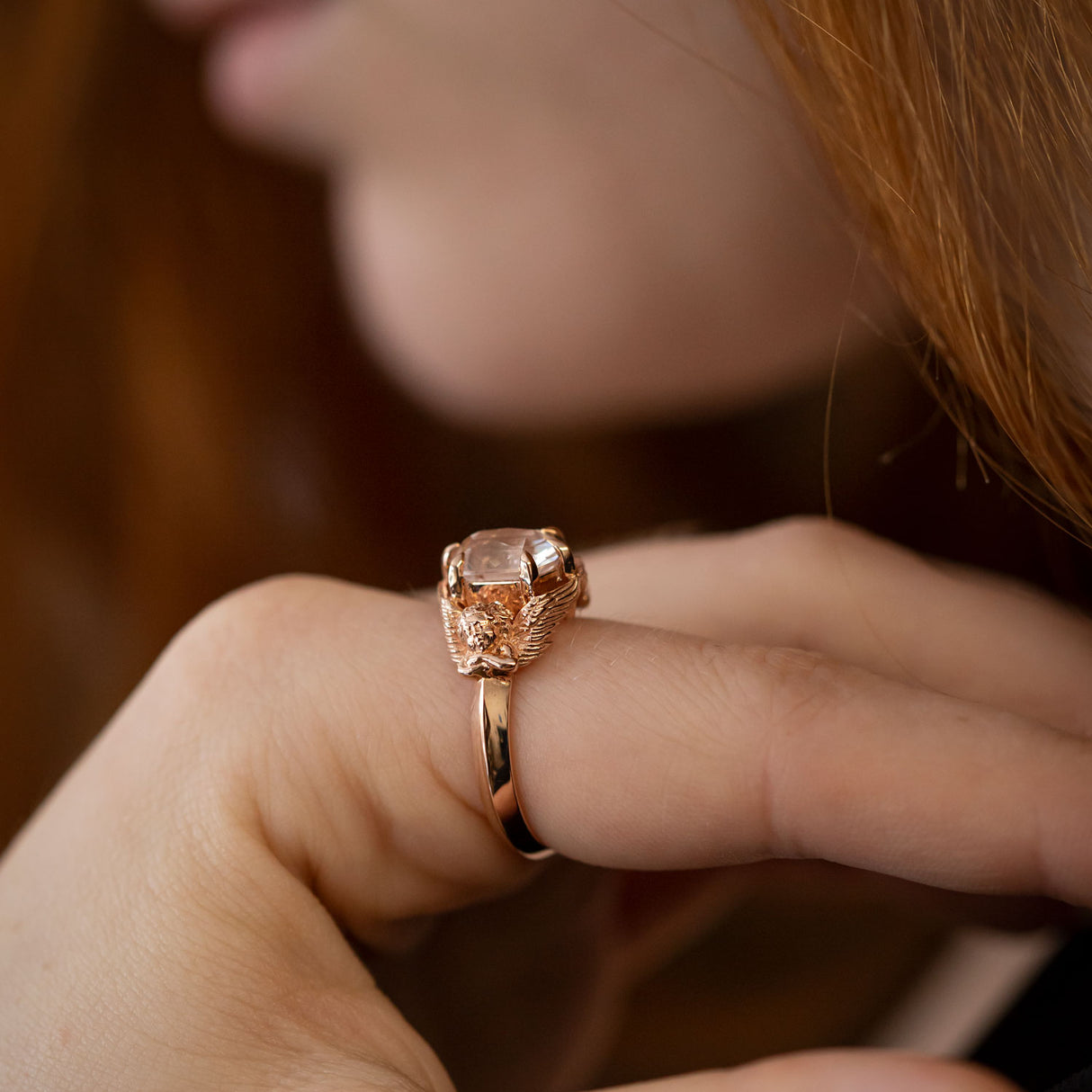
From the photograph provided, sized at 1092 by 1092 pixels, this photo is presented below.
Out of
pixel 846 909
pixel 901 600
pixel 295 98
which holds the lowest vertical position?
pixel 846 909

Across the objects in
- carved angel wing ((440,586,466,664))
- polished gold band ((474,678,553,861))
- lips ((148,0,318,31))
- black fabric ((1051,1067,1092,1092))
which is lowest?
black fabric ((1051,1067,1092,1092))

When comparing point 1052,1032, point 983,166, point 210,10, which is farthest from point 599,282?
point 1052,1032

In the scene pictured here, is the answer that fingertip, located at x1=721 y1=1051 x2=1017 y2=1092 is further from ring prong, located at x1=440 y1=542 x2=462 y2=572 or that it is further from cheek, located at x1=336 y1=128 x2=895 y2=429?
cheek, located at x1=336 y1=128 x2=895 y2=429

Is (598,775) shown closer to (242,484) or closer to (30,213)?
(242,484)

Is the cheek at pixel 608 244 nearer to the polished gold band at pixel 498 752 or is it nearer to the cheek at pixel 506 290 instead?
the cheek at pixel 506 290

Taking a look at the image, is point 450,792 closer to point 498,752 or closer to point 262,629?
point 498,752

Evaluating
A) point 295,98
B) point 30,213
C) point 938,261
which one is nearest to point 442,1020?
point 938,261

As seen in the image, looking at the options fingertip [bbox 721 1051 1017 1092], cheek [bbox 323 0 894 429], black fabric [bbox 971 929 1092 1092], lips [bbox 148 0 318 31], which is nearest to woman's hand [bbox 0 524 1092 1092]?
fingertip [bbox 721 1051 1017 1092]

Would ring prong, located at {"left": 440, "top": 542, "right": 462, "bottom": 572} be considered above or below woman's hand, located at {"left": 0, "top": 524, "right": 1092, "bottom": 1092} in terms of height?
above
